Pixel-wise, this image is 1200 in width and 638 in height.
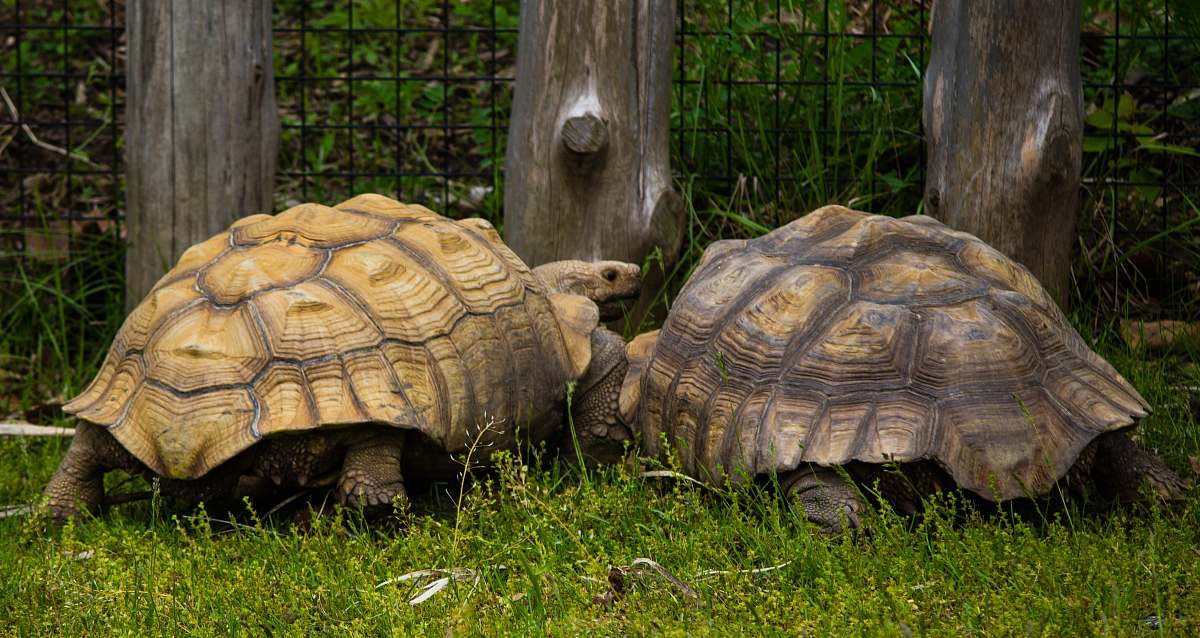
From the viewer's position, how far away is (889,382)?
9.91 feet

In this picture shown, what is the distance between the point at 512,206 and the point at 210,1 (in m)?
1.16

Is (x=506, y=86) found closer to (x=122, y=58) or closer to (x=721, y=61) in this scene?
(x=721, y=61)

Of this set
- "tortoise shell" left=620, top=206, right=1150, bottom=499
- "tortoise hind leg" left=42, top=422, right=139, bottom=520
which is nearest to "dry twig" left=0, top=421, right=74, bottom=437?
"tortoise hind leg" left=42, top=422, right=139, bottom=520

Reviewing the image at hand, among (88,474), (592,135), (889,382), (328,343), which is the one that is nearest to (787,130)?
(592,135)

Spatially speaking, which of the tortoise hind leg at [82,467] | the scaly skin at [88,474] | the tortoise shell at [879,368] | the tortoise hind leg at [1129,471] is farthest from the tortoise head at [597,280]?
the tortoise hind leg at [1129,471]

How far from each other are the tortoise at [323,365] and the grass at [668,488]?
16 centimetres

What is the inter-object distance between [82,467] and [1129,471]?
2607 mm

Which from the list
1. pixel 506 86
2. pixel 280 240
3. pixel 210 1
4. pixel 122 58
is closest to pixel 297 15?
pixel 122 58

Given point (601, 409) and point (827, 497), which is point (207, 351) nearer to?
point (601, 409)

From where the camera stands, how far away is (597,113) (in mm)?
4152

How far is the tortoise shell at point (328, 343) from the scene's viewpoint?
124 inches

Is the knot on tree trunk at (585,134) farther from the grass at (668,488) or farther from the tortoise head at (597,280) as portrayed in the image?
the grass at (668,488)

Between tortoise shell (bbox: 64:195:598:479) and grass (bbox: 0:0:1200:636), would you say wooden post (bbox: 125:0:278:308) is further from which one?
tortoise shell (bbox: 64:195:598:479)

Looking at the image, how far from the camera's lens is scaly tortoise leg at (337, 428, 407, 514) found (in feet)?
10.5
